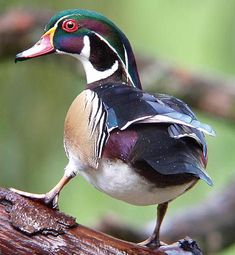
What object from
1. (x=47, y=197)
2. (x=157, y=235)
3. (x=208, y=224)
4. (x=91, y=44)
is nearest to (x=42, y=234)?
(x=47, y=197)

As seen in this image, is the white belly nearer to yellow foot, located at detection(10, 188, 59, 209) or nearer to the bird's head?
yellow foot, located at detection(10, 188, 59, 209)

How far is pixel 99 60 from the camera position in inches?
77.8

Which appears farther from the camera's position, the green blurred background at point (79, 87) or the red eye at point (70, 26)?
the green blurred background at point (79, 87)

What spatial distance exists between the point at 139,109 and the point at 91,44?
295mm

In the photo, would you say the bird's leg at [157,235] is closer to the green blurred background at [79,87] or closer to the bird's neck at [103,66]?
the bird's neck at [103,66]

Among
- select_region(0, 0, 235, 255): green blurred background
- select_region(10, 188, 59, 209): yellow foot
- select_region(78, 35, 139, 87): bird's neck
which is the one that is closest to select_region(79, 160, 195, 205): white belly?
select_region(10, 188, 59, 209): yellow foot

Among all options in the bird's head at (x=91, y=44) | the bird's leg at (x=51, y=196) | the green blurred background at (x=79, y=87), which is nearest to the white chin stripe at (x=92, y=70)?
the bird's head at (x=91, y=44)

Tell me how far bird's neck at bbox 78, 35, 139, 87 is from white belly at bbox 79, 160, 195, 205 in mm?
266

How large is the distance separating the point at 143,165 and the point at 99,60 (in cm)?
36

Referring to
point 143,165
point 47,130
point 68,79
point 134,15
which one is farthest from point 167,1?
point 143,165

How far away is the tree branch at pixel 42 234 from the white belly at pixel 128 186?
0.41ft

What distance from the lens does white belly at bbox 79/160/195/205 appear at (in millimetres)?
1733

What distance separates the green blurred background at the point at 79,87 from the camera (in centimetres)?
391

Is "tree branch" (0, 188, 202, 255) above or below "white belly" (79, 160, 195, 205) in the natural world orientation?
below
